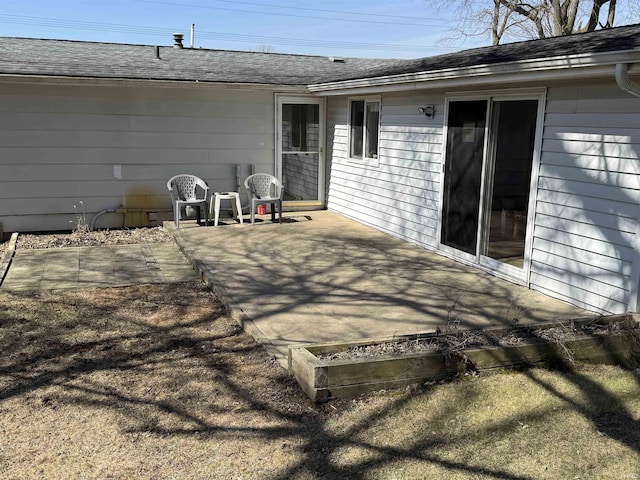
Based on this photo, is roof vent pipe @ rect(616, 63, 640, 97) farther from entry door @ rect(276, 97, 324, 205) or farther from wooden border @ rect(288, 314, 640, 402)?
entry door @ rect(276, 97, 324, 205)

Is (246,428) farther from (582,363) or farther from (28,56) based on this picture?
(28,56)

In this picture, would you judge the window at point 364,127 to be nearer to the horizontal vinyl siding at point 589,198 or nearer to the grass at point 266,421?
the horizontal vinyl siding at point 589,198

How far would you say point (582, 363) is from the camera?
12.2 feet

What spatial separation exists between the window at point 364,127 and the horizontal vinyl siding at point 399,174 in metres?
0.16

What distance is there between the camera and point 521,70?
5.05 metres

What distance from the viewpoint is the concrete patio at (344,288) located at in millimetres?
4605

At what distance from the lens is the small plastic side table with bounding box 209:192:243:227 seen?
8.95m

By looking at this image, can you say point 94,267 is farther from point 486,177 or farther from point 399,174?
point 486,177

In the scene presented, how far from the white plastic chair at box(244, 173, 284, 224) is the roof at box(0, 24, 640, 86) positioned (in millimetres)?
1560

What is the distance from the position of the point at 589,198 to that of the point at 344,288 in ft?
7.66

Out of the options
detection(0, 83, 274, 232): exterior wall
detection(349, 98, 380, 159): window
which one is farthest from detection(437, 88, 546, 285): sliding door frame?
detection(0, 83, 274, 232): exterior wall

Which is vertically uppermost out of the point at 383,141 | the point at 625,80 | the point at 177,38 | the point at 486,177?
the point at 177,38

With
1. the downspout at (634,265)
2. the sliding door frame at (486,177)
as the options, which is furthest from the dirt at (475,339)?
the sliding door frame at (486,177)

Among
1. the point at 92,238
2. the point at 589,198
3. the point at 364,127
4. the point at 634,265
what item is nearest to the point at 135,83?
the point at 92,238
